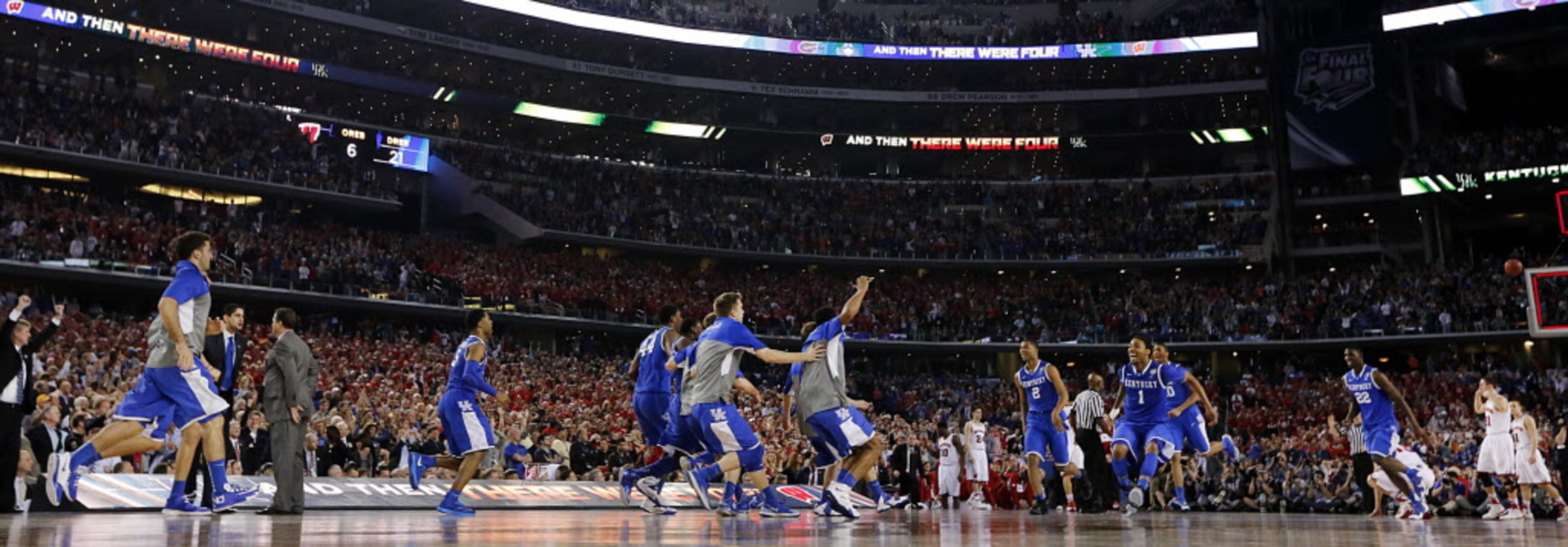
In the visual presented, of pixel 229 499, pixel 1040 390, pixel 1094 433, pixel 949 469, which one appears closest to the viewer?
pixel 229 499

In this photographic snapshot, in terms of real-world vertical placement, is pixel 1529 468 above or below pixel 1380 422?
below

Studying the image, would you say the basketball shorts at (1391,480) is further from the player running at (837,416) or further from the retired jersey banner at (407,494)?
the player running at (837,416)

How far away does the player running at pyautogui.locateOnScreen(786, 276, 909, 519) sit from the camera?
1142 cm

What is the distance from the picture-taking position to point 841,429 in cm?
1151

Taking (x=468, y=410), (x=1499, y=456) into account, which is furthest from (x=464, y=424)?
(x=1499, y=456)

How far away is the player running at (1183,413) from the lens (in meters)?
15.1

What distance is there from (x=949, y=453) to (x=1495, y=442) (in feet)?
31.8

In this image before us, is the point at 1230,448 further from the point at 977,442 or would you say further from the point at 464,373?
the point at 464,373

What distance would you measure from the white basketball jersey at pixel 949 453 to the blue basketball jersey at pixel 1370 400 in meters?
9.88

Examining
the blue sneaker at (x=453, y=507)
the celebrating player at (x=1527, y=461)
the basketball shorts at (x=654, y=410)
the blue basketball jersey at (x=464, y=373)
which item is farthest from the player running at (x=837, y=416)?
the celebrating player at (x=1527, y=461)

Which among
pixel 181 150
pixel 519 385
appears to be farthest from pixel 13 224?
pixel 519 385

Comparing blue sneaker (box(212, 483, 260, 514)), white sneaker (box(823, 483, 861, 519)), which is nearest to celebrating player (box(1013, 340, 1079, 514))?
white sneaker (box(823, 483, 861, 519))

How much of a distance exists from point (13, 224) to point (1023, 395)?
3425 centimetres

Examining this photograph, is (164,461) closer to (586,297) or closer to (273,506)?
(273,506)
